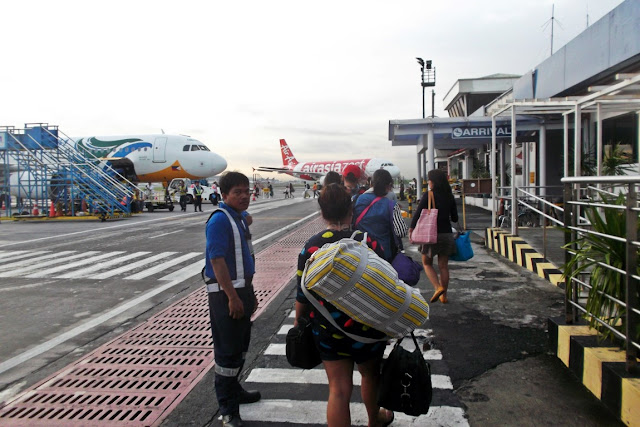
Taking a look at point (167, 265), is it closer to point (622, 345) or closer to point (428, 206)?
point (428, 206)

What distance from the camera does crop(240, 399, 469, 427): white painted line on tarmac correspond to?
345 cm

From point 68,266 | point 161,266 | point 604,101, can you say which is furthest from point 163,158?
point 604,101

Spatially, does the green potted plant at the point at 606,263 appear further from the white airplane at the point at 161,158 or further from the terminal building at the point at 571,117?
the white airplane at the point at 161,158

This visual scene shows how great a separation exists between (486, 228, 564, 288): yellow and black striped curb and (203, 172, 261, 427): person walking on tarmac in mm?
4187

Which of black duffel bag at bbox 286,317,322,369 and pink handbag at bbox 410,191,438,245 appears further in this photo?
pink handbag at bbox 410,191,438,245

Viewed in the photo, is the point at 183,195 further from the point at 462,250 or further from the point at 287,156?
the point at 287,156

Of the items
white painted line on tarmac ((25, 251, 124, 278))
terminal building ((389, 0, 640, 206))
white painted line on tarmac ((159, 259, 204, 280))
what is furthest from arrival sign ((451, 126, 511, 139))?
white painted line on tarmac ((25, 251, 124, 278))

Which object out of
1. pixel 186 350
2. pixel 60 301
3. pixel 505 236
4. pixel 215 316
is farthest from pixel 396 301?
pixel 505 236

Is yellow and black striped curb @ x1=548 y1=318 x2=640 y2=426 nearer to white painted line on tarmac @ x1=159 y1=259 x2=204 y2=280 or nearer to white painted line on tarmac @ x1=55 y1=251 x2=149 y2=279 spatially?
white painted line on tarmac @ x1=159 y1=259 x2=204 y2=280

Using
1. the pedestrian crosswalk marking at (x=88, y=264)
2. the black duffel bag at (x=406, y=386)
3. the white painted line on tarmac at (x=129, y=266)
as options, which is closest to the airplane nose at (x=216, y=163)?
the pedestrian crosswalk marking at (x=88, y=264)

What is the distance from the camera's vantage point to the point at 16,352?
5.16 m

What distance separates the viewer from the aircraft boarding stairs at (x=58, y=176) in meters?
23.9

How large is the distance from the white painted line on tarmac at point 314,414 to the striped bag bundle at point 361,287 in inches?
48.1

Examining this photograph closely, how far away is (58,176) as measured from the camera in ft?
81.4
